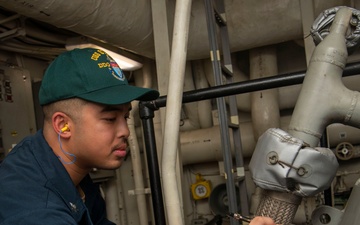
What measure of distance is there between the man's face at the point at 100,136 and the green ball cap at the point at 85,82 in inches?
1.4

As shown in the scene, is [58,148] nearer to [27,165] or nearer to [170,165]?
[27,165]

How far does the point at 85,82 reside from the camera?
780 millimetres

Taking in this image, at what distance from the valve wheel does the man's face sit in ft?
5.90

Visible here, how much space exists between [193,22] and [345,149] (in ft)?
4.10

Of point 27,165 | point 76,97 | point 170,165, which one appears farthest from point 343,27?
point 27,165

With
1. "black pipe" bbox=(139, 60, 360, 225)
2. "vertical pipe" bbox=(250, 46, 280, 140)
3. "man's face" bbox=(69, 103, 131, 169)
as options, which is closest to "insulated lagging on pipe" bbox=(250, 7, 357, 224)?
"black pipe" bbox=(139, 60, 360, 225)

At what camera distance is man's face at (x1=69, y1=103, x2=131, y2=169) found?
793mm

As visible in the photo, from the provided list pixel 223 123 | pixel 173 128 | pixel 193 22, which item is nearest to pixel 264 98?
pixel 193 22

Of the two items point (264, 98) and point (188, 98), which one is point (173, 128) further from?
point (264, 98)

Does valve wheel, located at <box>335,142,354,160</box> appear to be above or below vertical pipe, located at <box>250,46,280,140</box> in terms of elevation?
below

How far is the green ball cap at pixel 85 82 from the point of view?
777 millimetres

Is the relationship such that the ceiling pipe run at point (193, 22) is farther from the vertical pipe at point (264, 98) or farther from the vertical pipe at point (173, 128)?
the vertical pipe at point (173, 128)

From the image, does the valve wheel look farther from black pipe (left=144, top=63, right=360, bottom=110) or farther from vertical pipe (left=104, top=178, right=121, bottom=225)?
vertical pipe (left=104, top=178, right=121, bottom=225)

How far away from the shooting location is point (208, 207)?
282cm
